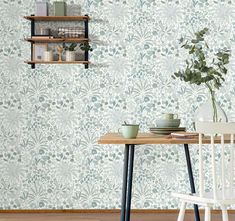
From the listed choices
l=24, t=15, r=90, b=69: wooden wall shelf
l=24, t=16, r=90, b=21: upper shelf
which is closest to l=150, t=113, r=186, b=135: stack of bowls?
l=24, t=15, r=90, b=69: wooden wall shelf

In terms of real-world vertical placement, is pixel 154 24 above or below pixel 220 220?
above

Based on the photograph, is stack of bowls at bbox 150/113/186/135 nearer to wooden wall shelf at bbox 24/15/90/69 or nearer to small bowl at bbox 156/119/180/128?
small bowl at bbox 156/119/180/128

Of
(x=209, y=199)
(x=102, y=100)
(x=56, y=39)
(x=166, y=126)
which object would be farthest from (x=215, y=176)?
(x=56, y=39)

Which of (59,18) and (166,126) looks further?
(59,18)

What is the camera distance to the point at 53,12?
5.05 m

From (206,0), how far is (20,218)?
235 cm

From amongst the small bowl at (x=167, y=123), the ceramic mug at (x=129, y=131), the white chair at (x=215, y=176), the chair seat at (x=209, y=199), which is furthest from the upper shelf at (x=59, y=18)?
the chair seat at (x=209, y=199)

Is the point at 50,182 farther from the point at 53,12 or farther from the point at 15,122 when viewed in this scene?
the point at 53,12

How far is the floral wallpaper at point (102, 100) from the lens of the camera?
5.03 meters

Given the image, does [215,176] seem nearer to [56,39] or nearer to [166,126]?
[166,126]

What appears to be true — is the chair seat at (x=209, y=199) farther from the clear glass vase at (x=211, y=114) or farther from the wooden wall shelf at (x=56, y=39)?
the wooden wall shelf at (x=56, y=39)

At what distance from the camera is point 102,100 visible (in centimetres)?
505

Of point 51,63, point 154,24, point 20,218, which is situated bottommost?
point 20,218

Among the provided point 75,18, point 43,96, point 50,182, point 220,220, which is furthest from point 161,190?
point 75,18
